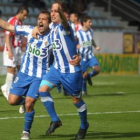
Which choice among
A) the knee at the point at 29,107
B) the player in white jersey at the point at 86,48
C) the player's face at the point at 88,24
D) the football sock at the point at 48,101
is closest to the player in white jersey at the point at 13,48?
the player in white jersey at the point at 86,48

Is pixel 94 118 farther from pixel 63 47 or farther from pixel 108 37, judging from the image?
pixel 108 37

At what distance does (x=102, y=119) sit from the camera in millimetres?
11898

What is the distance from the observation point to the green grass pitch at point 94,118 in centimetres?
991

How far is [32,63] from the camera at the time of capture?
33.4 feet

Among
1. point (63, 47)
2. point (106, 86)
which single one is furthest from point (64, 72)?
point (106, 86)

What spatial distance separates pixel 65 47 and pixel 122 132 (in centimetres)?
167

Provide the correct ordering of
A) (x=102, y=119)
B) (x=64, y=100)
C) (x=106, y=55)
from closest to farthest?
(x=102, y=119), (x=64, y=100), (x=106, y=55)

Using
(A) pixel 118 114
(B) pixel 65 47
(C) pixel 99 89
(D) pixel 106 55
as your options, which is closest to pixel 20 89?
(B) pixel 65 47

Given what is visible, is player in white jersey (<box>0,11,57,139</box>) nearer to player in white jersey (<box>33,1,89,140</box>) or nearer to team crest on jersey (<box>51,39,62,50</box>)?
player in white jersey (<box>33,1,89,140</box>)

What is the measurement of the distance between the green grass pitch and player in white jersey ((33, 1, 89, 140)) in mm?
391

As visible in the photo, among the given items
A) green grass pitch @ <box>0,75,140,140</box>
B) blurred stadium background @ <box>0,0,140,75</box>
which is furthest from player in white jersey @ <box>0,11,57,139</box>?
blurred stadium background @ <box>0,0,140,75</box>

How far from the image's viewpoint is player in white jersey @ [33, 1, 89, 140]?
31.1 feet

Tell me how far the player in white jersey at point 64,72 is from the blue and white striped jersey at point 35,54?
0.37 metres

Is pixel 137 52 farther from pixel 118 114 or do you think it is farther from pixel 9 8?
pixel 118 114
